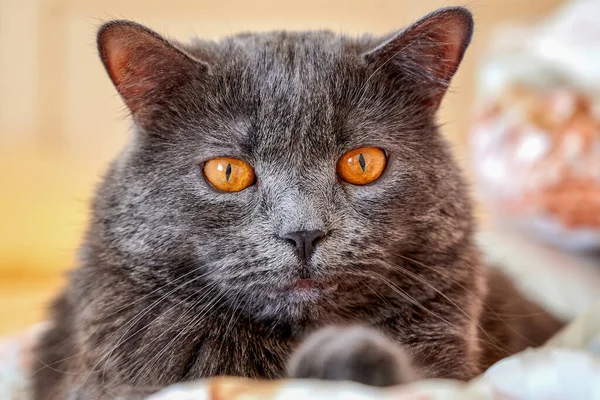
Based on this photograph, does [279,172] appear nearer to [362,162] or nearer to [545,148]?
[362,162]

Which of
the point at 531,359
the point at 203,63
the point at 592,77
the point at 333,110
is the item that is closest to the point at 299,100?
the point at 333,110

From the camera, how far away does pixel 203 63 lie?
3.46ft

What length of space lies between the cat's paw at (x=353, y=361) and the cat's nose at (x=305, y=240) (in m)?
0.16

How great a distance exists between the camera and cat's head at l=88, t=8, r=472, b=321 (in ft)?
3.14

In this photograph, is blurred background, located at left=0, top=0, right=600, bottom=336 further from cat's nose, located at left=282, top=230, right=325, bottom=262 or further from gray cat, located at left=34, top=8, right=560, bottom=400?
cat's nose, located at left=282, top=230, right=325, bottom=262

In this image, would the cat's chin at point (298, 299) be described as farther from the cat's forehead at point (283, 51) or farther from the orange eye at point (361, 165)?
the cat's forehead at point (283, 51)

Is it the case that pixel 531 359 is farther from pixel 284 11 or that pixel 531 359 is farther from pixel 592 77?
pixel 284 11

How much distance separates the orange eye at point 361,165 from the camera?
1.01m

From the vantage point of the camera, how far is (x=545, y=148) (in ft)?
5.97

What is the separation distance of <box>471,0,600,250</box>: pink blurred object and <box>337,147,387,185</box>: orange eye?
3.07 feet

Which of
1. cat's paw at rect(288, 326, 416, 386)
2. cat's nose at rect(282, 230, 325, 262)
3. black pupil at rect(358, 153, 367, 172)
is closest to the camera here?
cat's paw at rect(288, 326, 416, 386)

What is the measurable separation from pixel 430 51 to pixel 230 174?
39cm

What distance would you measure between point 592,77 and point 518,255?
0.70 metres

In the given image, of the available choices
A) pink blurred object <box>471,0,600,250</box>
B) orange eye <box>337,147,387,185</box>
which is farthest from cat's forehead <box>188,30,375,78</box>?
pink blurred object <box>471,0,600,250</box>
